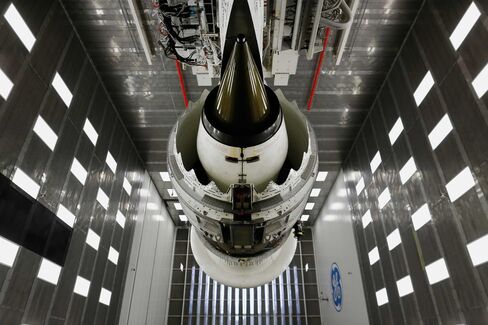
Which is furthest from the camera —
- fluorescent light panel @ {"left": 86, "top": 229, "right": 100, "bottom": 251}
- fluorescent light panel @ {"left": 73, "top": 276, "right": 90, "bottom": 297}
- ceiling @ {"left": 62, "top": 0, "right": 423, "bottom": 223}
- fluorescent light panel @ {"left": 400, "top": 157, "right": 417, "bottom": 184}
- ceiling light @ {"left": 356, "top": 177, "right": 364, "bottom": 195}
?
ceiling light @ {"left": 356, "top": 177, "right": 364, "bottom": 195}

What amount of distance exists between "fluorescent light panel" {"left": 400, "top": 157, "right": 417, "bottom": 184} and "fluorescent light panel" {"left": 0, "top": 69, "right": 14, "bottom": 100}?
9282 millimetres

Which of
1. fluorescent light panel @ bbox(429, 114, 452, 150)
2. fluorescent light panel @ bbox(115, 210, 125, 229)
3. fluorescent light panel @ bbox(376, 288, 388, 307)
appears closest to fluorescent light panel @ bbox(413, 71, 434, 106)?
fluorescent light panel @ bbox(429, 114, 452, 150)

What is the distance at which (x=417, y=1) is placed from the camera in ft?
25.4

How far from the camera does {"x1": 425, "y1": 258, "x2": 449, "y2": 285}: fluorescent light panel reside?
6848mm

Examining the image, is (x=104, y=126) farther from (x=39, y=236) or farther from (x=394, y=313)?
(x=394, y=313)

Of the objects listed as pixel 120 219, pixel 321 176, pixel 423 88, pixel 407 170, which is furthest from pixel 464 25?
pixel 120 219

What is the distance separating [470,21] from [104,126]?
10178 mm

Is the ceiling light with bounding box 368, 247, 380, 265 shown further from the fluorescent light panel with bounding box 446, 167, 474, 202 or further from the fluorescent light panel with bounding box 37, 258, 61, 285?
the fluorescent light panel with bounding box 37, 258, 61, 285

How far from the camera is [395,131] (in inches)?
369

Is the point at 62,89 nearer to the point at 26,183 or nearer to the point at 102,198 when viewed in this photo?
the point at 26,183

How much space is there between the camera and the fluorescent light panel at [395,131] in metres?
9.06

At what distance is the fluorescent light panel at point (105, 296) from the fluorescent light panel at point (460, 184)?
10.1 meters

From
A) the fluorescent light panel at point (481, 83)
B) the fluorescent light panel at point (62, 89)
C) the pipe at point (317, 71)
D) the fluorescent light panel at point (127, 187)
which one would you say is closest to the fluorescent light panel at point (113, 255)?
the fluorescent light panel at point (127, 187)

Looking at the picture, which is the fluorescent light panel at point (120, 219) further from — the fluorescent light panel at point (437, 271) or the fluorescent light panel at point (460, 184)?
the fluorescent light panel at point (460, 184)
